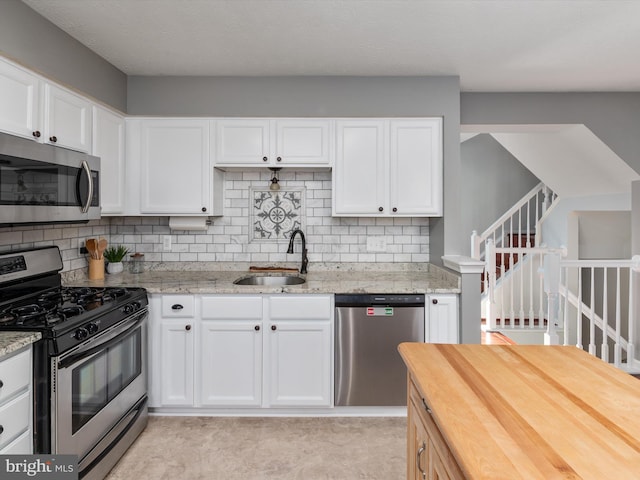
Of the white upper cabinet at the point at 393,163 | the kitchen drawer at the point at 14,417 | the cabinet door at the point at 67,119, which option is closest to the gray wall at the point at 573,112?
the white upper cabinet at the point at 393,163

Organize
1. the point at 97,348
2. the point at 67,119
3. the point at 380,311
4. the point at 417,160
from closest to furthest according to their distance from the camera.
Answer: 1. the point at 97,348
2. the point at 67,119
3. the point at 380,311
4. the point at 417,160

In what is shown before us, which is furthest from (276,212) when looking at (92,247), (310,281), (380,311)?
(92,247)

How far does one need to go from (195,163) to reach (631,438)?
9.99ft

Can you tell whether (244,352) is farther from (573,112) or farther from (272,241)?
(573,112)

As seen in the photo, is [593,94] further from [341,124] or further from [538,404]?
[538,404]

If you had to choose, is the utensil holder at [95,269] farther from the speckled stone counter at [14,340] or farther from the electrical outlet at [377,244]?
the electrical outlet at [377,244]

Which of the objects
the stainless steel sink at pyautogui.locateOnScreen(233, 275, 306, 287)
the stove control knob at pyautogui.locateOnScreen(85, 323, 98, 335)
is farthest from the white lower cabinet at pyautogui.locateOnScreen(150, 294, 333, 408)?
the stove control knob at pyautogui.locateOnScreen(85, 323, 98, 335)

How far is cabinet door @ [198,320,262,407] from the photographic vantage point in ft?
9.64

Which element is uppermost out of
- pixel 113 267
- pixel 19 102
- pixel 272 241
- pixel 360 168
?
pixel 19 102

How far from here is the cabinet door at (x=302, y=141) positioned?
3318 mm

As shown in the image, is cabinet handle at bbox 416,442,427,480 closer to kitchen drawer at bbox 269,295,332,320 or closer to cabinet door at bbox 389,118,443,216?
kitchen drawer at bbox 269,295,332,320

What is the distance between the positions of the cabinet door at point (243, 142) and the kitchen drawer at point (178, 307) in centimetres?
107

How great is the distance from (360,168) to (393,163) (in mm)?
256

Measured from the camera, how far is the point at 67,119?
261cm
